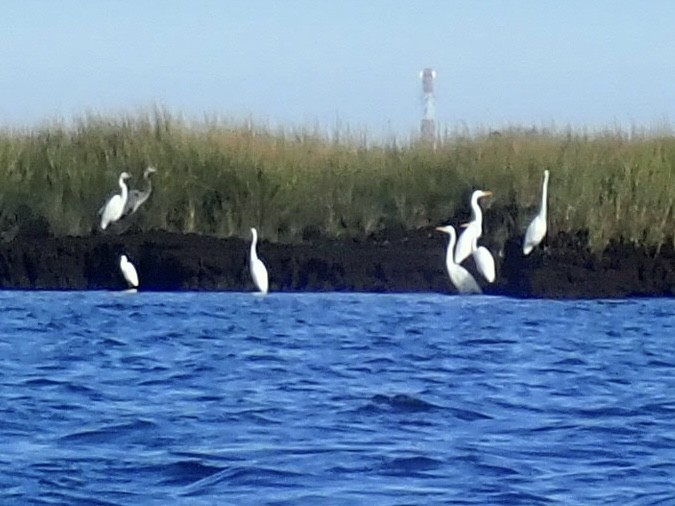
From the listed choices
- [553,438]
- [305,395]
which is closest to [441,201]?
[305,395]

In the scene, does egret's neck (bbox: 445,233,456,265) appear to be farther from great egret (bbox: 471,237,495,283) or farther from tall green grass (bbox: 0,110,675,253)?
tall green grass (bbox: 0,110,675,253)

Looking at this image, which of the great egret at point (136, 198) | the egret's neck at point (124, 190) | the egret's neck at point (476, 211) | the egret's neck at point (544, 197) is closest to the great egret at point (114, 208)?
the egret's neck at point (124, 190)

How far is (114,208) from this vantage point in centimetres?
2080

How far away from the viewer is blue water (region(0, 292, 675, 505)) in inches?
358

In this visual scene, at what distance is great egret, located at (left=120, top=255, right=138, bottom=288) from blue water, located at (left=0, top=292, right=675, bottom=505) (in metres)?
1.05

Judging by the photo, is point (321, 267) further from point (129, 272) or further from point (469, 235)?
point (129, 272)

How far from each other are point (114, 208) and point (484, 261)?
4.34m

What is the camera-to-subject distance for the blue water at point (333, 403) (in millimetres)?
9094

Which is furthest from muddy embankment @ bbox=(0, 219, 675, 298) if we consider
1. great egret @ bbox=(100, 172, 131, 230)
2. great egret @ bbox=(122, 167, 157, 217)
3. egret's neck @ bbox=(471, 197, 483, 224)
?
egret's neck @ bbox=(471, 197, 483, 224)

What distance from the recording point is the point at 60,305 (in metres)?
18.2

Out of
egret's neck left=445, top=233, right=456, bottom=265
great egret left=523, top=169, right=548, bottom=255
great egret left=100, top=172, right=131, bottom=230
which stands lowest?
egret's neck left=445, top=233, right=456, bottom=265

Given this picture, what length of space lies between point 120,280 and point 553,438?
10845 mm

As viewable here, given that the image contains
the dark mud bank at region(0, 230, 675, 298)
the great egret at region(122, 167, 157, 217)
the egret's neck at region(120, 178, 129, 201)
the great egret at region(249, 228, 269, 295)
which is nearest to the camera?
the great egret at region(249, 228, 269, 295)

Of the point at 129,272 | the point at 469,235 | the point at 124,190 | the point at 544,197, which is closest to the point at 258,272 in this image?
the point at 129,272
